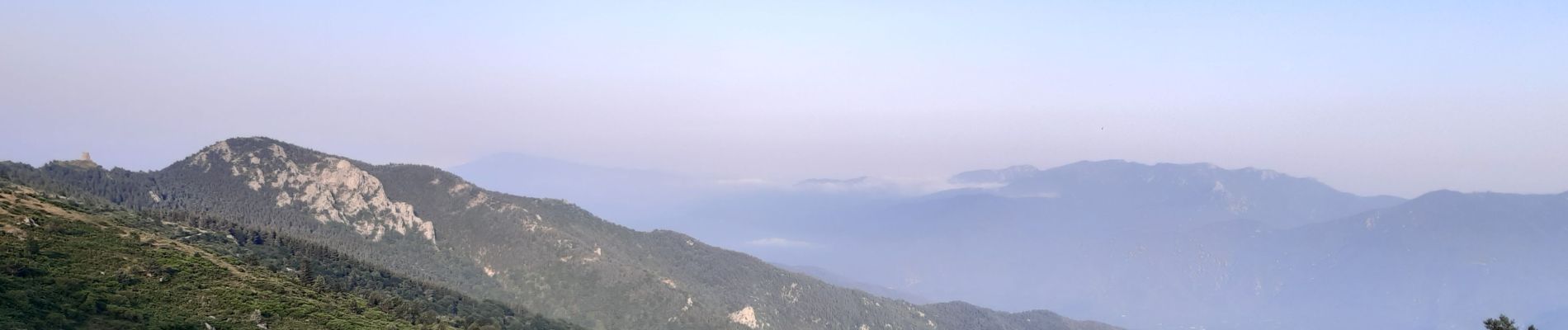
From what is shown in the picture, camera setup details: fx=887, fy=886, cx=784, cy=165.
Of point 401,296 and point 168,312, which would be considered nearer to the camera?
point 168,312

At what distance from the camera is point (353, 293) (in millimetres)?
128000

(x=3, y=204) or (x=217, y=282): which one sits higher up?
(x=3, y=204)

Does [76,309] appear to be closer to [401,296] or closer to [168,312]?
[168,312]

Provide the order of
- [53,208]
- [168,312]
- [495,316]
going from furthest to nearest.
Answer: [495,316] → [53,208] → [168,312]

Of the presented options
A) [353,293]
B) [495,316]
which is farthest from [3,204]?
[495,316]

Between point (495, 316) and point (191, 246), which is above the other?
point (191, 246)

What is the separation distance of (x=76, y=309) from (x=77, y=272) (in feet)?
34.1

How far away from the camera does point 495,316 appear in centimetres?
16350

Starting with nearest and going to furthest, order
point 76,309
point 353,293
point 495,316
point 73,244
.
A: point 76,309 → point 73,244 → point 353,293 → point 495,316

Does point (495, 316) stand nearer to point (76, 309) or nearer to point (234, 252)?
point (234, 252)

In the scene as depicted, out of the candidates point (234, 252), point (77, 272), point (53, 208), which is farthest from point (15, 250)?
point (234, 252)

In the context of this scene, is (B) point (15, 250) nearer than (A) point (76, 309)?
No

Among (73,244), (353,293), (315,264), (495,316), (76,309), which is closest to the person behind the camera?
(76,309)

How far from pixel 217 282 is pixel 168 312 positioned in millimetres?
11766
